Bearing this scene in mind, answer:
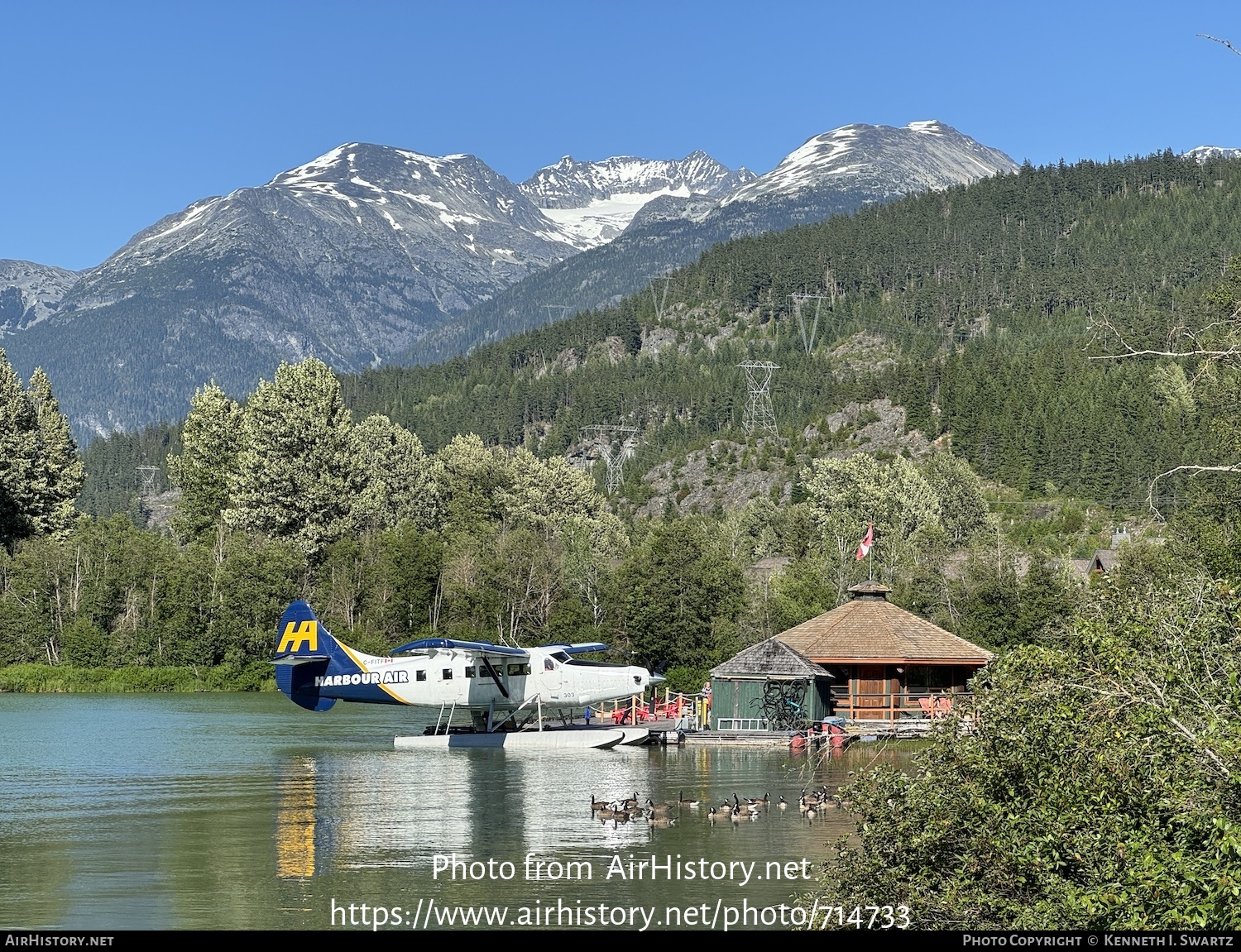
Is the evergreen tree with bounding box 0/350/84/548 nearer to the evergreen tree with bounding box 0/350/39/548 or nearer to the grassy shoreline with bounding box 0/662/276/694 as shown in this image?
the evergreen tree with bounding box 0/350/39/548

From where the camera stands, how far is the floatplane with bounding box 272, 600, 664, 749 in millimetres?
44375

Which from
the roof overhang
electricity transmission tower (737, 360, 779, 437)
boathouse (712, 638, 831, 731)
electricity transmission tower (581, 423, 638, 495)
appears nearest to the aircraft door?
boathouse (712, 638, 831, 731)

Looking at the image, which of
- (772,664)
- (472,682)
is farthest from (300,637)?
(772,664)

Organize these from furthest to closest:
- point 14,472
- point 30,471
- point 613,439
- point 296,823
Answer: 1. point 613,439
2. point 30,471
3. point 14,472
4. point 296,823

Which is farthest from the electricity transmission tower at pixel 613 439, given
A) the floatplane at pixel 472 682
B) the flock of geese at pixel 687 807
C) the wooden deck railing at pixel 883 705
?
the flock of geese at pixel 687 807

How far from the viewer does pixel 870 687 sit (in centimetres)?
5041

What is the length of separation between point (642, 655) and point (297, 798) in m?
34.9

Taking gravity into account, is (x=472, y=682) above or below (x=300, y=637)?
below

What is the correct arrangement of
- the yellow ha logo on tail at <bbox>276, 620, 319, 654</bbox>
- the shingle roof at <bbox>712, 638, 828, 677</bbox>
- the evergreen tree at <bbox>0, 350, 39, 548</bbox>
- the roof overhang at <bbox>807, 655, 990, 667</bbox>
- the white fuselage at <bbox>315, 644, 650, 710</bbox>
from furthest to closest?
the evergreen tree at <bbox>0, 350, 39, 548</bbox> < the roof overhang at <bbox>807, 655, 990, 667</bbox> < the yellow ha logo on tail at <bbox>276, 620, 319, 654</bbox> < the shingle roof at <bbox>712, 638, 828, 677</bbox> < the white fuselage at <bbox>315, 644, 650, 710</bbox>

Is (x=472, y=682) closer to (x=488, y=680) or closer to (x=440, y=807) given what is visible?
(x=488, y=680)

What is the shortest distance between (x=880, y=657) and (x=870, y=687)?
200 cm

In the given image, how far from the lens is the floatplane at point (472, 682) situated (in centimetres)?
4438

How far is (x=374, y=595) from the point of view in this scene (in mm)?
82500

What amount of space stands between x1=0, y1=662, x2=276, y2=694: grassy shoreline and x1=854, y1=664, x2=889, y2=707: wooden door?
128 ft
